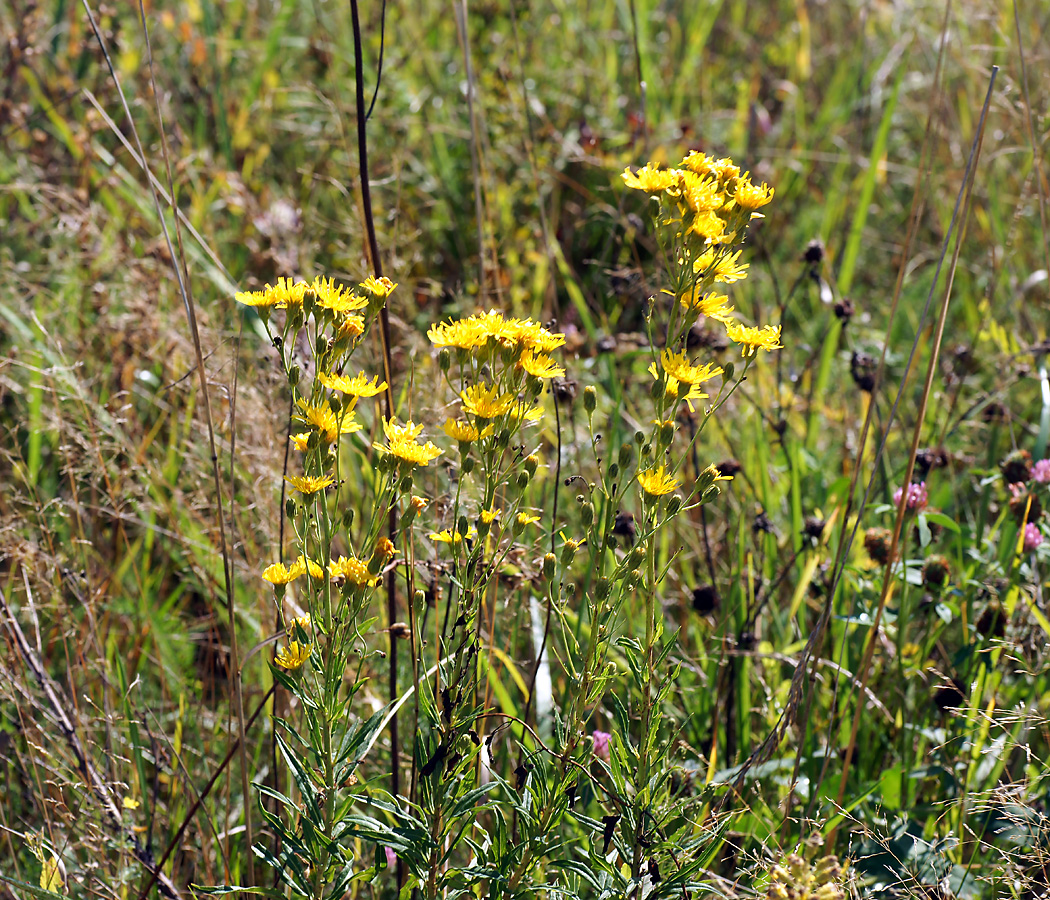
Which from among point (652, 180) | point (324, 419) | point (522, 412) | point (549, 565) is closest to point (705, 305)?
point (652, 180)

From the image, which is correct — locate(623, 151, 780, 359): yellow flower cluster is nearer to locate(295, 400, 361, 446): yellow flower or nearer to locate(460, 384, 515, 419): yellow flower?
locate(460, 384, 515, 419): yellow flower

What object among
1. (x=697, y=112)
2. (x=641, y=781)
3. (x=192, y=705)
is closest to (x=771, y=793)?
(x=641, y=781)

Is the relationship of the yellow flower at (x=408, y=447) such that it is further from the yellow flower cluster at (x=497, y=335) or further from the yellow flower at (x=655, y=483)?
the yellow flower at (x=655, y=483)

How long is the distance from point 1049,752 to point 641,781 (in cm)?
113

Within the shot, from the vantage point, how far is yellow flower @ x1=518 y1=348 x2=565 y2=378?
45.3 inches

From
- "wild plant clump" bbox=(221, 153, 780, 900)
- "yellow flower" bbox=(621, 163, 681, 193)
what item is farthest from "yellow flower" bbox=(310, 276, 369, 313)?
"yellow flower" bbox=(621, 163, 681, 193)

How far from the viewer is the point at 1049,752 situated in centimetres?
187

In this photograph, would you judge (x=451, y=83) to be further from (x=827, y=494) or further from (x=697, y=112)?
(x=827, y=494)

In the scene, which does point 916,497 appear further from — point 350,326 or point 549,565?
point 350,326

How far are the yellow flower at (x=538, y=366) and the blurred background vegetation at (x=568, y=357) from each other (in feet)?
1.64

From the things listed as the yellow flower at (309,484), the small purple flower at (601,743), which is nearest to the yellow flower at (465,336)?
the yellow flower at (309,484)

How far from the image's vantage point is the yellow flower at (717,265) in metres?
1.23

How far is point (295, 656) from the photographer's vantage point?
1.17 m

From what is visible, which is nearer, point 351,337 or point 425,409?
point 351,337
